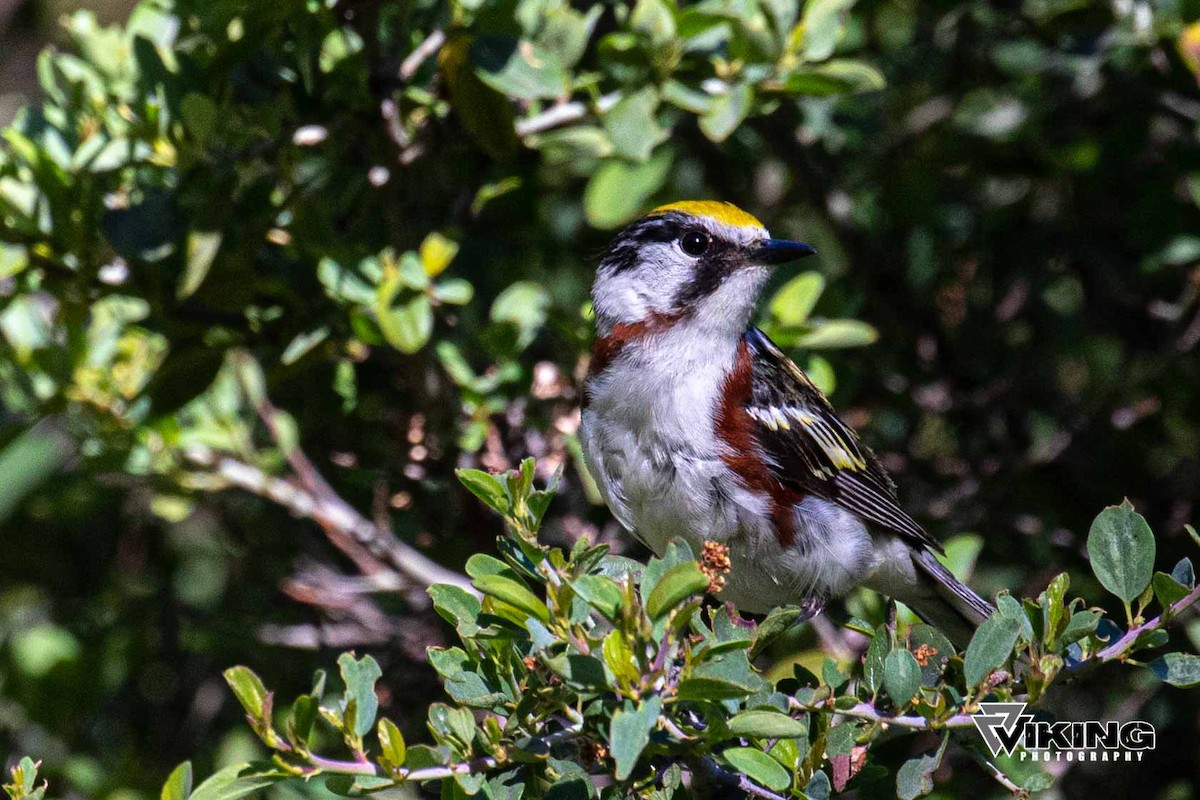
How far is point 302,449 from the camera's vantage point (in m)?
4.41

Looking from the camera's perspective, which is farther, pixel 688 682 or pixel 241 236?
pixel 241 236

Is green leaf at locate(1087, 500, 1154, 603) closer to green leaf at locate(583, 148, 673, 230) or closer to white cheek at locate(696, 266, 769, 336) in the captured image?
white cheek at locate(696, 266, 769, 336)

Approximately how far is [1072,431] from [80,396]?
320 cm

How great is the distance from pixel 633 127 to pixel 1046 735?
178cm

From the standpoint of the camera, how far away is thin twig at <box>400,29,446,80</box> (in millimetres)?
3631

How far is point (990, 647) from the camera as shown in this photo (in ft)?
7.73

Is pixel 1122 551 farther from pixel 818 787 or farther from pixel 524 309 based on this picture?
pixel 524 309

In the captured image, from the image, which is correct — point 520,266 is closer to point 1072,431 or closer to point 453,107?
point 453,107

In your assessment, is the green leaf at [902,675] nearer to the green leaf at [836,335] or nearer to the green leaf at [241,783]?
the green leaf at [241,783]

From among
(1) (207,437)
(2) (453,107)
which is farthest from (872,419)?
→ (1) (207,437)

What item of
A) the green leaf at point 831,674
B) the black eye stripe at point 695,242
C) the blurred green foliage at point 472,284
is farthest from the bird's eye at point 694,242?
the green leaf at point 831,674

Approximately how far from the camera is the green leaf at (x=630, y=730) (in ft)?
6.44

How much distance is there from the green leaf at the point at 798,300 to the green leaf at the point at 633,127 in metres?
0.60

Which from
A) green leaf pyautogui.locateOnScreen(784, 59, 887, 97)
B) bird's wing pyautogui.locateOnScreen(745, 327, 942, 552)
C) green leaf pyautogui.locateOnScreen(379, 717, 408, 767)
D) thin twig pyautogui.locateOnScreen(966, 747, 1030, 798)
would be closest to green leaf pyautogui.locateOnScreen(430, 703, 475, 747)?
green leaf pyautogui.locateOnScreen(379, 717, 408, 767)
